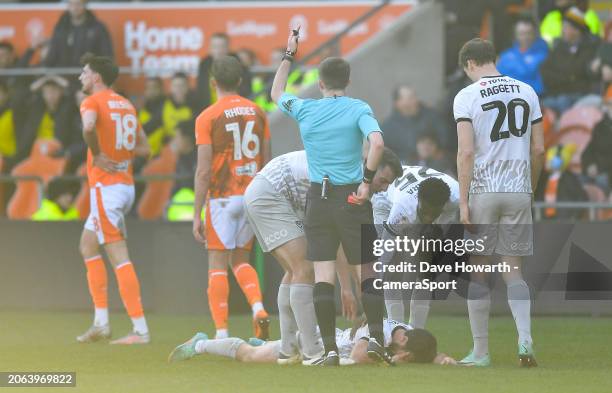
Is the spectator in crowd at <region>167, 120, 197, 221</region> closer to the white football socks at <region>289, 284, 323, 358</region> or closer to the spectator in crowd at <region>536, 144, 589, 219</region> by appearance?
the spectator in crowd at <region>536, 144, 589, 219</region>

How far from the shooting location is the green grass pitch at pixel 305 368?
942cm

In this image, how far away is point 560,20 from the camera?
58.7 ft

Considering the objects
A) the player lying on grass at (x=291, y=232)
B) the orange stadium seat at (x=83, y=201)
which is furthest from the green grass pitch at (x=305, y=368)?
the orange stadium seat at (x=83, y=201)

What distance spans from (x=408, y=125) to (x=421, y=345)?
6.54 meters

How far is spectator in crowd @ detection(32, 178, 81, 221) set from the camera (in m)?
17.3

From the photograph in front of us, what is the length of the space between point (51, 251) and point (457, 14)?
5.75m

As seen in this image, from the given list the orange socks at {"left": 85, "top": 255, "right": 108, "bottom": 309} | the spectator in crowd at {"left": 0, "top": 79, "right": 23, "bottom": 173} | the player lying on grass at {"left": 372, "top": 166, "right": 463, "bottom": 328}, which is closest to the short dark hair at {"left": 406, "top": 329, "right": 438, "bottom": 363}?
the player lying on grass at {"left": 372, "top": 166, "right": 463, "bottom": 328}

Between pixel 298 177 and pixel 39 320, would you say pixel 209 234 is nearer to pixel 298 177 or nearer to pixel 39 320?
pixel 298 177

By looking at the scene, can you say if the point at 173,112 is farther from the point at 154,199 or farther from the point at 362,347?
the point at 362,347

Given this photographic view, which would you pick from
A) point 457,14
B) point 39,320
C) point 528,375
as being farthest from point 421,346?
point 457,14


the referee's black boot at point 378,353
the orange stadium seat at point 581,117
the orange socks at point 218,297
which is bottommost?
the referee's black boot at point 378,353

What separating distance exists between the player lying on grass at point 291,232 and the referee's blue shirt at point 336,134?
0.44 metres

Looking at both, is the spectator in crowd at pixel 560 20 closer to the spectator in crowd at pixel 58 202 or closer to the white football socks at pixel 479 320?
the spectator in crowd at pixel 58 202

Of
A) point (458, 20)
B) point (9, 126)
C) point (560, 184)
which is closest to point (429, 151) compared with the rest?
point (560, 184)
